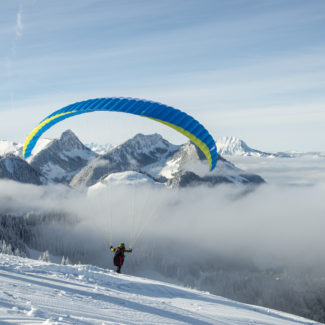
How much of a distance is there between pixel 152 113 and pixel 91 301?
13.7m

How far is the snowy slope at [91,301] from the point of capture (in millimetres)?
9540

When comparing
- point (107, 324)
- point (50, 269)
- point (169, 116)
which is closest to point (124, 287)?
point (50, 269)

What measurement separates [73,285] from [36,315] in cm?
650

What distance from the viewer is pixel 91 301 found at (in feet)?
40.9

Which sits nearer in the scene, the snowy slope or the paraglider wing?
the snowy slope

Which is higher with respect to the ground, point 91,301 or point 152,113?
point 152,113

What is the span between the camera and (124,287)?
17750mm

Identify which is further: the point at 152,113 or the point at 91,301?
the point at 152,113

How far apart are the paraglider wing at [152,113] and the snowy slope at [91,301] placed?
34.7 feet

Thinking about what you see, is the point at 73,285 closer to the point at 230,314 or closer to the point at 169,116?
the point at 230,314

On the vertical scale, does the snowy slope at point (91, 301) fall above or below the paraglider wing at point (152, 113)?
below

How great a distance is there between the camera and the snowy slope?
9.54m

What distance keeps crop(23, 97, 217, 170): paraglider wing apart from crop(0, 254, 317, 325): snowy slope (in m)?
10.6

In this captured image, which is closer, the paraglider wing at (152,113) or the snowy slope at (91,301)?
the snowy slope at (91,301)
